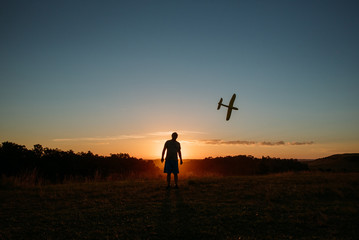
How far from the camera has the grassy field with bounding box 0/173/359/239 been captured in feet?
14.9

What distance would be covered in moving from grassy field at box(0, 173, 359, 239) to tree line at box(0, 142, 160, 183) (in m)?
7.58

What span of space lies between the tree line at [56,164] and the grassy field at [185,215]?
24.9 ft

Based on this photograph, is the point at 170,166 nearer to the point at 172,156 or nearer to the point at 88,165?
the point at 172,156

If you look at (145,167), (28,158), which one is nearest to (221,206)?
(28,158)

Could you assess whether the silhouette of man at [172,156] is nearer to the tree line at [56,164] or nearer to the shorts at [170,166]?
the shorts at [170,166]

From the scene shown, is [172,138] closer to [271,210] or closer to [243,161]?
[271,210]

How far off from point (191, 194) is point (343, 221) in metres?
4.48

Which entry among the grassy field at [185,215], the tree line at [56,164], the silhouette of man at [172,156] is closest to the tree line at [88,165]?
the tree line at [56,164]

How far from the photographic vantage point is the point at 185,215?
18.6ft

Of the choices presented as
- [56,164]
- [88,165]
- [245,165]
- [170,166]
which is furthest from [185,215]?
[245,165]

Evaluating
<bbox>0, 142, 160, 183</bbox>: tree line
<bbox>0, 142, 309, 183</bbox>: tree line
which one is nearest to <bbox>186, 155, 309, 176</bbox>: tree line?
<bbox>0, 142, 309, 183</bbox>: tree line

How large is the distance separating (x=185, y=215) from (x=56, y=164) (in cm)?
1460

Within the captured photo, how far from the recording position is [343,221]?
520cm

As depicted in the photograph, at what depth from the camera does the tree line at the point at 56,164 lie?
1579cm
